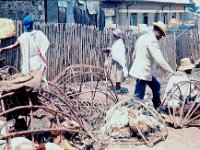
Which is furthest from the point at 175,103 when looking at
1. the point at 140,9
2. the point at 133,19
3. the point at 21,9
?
the point at 140,9

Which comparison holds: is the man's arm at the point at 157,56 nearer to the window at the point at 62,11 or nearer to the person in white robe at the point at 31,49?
the person in white robe at the point at 31,49

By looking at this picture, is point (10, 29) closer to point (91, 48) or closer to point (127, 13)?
point (91, 48)

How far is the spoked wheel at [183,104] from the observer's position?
24.4 ft

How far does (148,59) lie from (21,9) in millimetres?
8036

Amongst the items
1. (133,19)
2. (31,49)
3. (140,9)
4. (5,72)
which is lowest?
(5,72)

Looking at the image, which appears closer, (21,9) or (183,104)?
(183,104)

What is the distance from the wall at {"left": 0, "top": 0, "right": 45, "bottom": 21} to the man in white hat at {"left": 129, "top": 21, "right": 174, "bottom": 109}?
770 centimetres

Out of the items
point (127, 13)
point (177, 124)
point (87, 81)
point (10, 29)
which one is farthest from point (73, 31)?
point (127, 13)

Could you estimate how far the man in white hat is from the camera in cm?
788

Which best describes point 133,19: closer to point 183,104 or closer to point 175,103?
point 175,103

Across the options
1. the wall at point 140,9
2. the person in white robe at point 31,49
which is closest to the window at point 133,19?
the wall at point 140,9

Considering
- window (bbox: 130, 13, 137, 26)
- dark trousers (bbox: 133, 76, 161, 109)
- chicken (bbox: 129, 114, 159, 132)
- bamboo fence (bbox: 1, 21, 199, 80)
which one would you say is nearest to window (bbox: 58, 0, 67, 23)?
bamboo fence (bbox: 1, 21, 199, 80)

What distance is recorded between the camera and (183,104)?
7.41m

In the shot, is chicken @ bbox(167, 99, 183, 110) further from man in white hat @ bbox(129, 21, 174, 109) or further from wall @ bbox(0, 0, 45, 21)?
wall @ bbox(0, 0, 45, 21)
